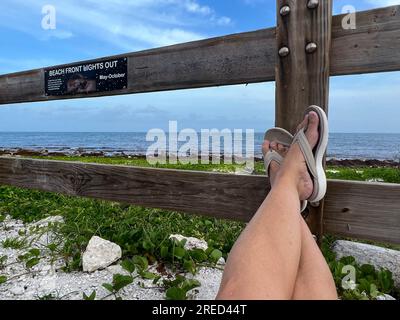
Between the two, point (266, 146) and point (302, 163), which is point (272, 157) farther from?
point (302, 163)

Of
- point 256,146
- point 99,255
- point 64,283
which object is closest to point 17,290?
point 64,283

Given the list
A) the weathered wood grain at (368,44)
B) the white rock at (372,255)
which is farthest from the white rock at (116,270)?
the weathered wood grain at (368,44)

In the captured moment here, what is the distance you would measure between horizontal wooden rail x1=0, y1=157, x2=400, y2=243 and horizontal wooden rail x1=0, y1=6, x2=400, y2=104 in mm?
583

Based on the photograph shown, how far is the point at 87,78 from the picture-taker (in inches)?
105

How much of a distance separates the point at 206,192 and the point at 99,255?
2.51 ft

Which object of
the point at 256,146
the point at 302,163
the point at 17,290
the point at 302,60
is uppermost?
the point at 302,60

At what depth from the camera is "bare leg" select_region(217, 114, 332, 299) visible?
1.13 meters

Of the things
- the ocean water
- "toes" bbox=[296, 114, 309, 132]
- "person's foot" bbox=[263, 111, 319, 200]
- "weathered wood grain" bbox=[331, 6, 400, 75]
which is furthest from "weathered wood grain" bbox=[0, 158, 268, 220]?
the ocean water

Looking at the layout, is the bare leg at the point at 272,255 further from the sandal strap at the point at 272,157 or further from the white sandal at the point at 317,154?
the sandal strap at the point at 272,157

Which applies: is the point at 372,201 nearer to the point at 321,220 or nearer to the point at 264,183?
the point at 321,220

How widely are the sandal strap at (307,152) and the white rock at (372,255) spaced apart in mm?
1028

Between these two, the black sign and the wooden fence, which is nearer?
the wooden fence

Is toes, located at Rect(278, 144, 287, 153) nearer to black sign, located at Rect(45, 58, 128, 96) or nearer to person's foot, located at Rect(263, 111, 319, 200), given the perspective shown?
person's foot, located at Rect(263, 111, 319, 200)
